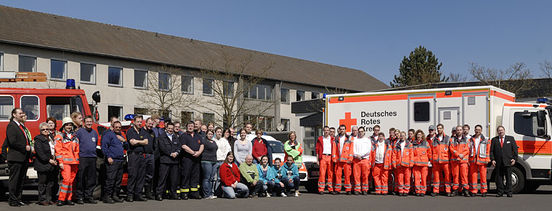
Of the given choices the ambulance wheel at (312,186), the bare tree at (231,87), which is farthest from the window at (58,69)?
the ambulance wheel at (312,186)

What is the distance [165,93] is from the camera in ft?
139

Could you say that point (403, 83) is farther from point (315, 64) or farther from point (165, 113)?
point (165, 113)

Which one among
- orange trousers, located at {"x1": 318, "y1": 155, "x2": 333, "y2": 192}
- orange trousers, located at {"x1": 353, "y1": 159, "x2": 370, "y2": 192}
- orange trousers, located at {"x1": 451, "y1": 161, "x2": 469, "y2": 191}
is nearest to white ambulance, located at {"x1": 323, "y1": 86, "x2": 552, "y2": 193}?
orange trousers, located at {"x1": 451, "y1": 161, "x2": 469, "y2": 191}

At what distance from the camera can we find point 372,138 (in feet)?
55.8

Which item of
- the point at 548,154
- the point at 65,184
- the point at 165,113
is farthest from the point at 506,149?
the point at 165,113

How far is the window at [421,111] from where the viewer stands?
56.4ft

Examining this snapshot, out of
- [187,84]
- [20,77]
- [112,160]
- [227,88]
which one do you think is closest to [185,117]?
[227,88]

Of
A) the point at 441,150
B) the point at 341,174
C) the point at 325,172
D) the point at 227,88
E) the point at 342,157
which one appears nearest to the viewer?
the point at 441,150

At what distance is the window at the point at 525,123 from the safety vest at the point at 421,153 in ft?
7.85

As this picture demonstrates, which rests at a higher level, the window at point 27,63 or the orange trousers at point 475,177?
the window at point 27,63

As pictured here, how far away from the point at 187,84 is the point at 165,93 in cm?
445

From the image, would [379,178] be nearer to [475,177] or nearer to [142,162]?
[475,177]

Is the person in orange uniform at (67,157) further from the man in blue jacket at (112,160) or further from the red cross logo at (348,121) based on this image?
the red cross logo at (348,121)

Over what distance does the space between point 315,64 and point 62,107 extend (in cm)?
5027
